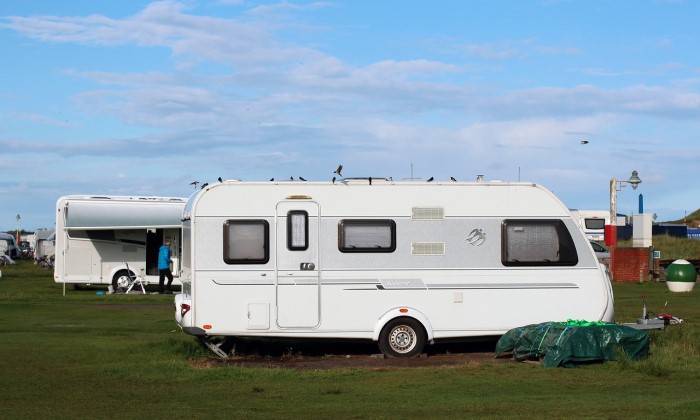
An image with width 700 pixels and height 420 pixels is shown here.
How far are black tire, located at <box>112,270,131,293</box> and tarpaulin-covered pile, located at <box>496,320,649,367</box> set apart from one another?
19670mm

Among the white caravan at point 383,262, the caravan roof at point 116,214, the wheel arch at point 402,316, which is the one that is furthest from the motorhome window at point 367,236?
the caravan roof at point 116,214

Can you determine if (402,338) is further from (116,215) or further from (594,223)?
(594,223)

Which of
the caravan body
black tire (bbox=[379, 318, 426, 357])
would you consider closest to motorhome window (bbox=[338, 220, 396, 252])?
black tire (bbox=[379, 318, 426, 357])

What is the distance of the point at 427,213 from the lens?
15.9 meters

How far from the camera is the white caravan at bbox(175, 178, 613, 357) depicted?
609 inches

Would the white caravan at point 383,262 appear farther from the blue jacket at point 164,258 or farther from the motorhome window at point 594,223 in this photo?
the motorhome window at point 594,223

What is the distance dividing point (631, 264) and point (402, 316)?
23.0m

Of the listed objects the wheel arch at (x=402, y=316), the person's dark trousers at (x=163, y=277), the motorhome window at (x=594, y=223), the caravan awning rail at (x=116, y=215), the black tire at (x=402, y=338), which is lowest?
the black tire at (x=402, y=338)

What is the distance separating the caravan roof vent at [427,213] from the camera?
15.9 metres

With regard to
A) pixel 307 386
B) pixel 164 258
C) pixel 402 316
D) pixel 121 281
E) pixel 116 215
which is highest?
pixel 116 215

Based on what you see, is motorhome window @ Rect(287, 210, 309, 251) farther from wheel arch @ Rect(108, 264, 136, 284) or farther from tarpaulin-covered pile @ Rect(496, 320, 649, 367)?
wheel arch @ Rect(108, 264, 136, 284)

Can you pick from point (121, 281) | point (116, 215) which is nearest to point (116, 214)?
point (116, 215)

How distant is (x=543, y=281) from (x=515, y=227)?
3.10 feet

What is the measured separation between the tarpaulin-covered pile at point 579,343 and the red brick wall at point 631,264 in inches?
884
